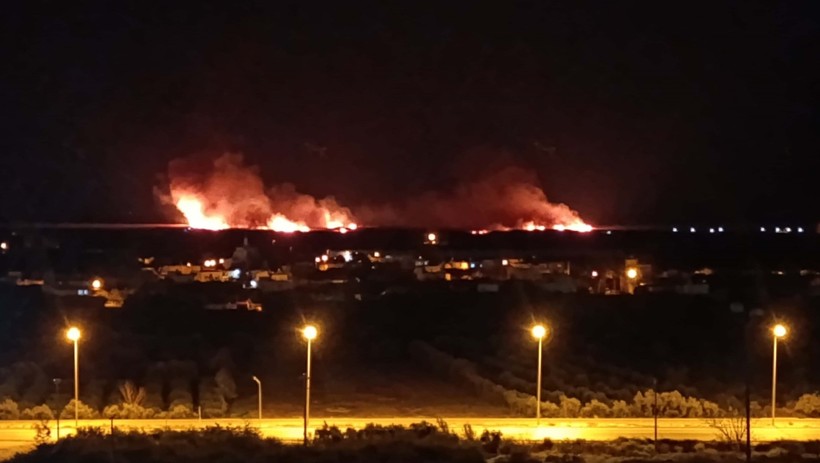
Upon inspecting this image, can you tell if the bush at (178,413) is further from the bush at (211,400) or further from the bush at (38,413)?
the bush at (38,413)

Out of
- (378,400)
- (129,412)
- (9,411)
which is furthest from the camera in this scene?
(378,400)

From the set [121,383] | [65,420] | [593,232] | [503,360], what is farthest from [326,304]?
[593,232]

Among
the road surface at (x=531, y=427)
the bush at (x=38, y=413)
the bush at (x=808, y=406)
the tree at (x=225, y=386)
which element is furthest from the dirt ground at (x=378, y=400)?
the bush at (x=808, y=406)

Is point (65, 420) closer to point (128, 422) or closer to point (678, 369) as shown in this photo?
point (128, 422)

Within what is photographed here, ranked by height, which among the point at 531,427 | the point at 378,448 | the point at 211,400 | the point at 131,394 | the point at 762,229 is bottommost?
the point at 531,427

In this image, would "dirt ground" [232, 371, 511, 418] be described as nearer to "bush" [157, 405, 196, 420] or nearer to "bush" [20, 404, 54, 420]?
"bush" [157, 405, 196, 420]

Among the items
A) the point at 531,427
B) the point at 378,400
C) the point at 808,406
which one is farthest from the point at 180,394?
the point at 808,406

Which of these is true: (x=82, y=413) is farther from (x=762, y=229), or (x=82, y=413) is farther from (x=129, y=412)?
(x=762, y=229)

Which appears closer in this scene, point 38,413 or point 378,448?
point 378,448
